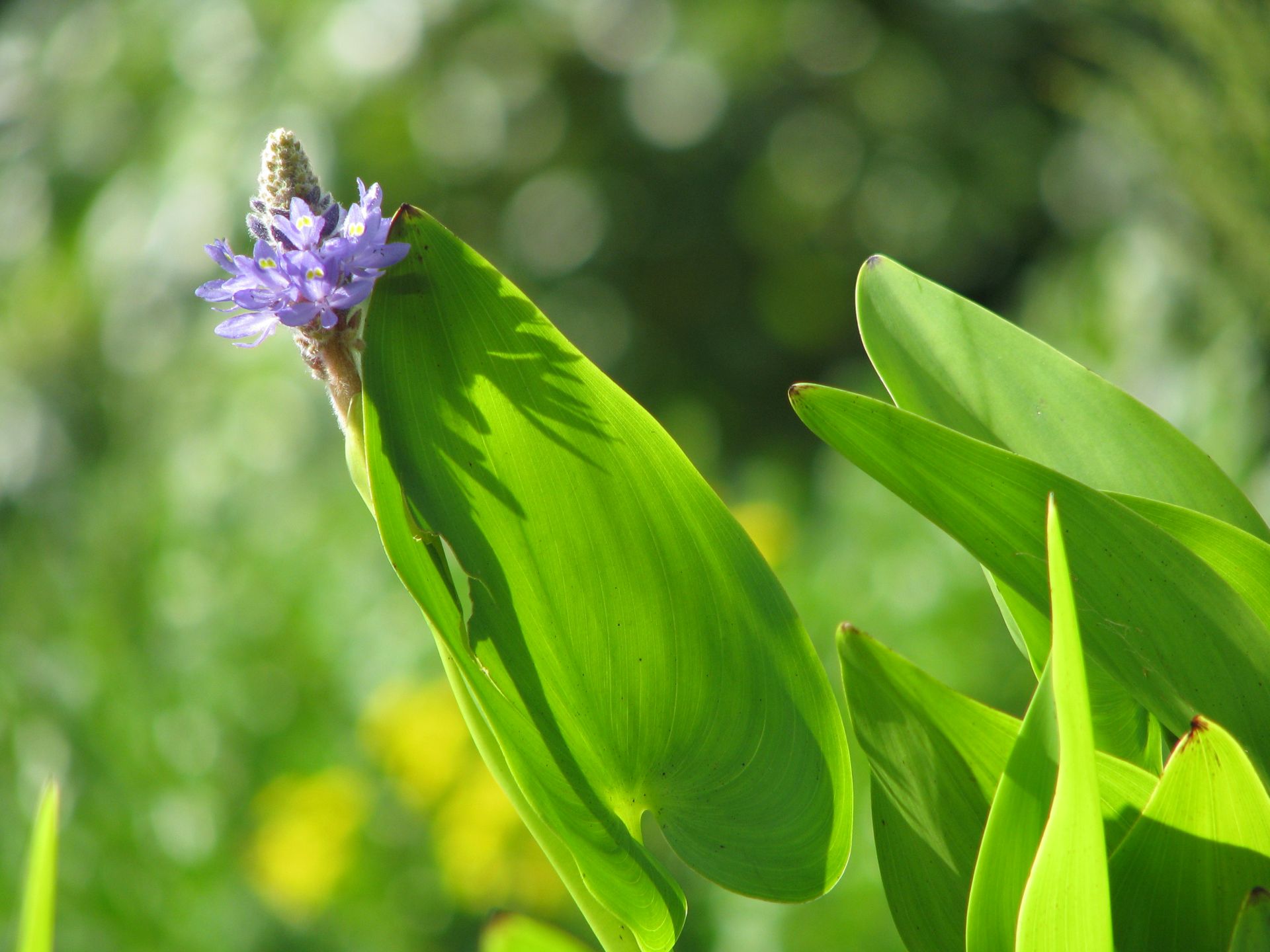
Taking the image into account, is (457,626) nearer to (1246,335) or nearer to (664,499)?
(664,499)

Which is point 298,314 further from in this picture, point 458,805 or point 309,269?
point 458,805

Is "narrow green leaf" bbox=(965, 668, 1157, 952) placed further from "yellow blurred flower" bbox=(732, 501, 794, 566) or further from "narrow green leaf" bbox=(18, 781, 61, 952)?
"yellow blurred flower" bbox=(732, 501, 794, 566)

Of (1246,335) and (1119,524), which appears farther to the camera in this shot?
(1246,335)

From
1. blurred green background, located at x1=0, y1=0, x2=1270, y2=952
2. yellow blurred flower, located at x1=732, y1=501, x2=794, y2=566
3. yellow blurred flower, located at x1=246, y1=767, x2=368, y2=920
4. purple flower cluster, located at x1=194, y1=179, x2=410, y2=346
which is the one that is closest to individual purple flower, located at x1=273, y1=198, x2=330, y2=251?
purple flower cluster, located at x1=194, y1=179, x2=410, y2=346

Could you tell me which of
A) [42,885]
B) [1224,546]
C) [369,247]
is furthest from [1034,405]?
[42,885]

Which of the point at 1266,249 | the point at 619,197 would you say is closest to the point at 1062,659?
the point at 1266,249

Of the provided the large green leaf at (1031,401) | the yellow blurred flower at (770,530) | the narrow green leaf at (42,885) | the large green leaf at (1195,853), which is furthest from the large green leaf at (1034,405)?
the yellow blurred flower at (770,530)
